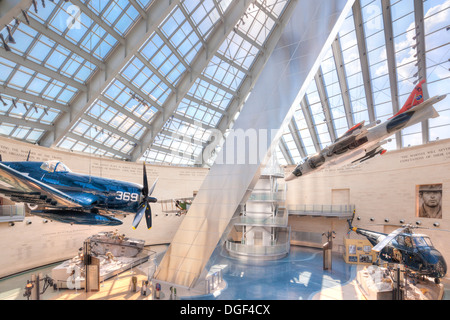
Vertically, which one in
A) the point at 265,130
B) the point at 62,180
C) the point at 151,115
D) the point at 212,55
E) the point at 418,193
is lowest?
the point at 418,193

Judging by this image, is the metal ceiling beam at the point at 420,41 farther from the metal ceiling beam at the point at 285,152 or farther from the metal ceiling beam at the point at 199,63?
the metal ceiling beam at the point at 285,152

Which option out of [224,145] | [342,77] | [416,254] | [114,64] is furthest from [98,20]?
[416,254]

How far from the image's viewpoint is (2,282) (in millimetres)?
12125

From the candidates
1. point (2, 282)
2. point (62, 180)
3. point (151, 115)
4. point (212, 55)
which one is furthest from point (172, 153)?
point (62, 180)

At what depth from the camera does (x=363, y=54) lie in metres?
15.2

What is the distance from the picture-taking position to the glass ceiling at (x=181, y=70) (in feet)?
40.1

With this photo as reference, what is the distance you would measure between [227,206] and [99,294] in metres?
6.83

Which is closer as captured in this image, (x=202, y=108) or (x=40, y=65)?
(x=40, y=65)

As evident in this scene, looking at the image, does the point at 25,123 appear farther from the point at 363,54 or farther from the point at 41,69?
the point at 363,54

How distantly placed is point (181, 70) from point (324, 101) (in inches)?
434

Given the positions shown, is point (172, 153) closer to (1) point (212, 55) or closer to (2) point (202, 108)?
(2) point (202, 108)

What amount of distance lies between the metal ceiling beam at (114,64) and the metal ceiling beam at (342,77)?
10.4m

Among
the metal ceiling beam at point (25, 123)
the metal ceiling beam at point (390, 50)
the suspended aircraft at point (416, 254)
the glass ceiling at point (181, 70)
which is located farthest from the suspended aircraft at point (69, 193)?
the metal ceiling beam at point (390, 50)

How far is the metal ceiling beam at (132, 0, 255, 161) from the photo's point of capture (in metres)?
15.6
